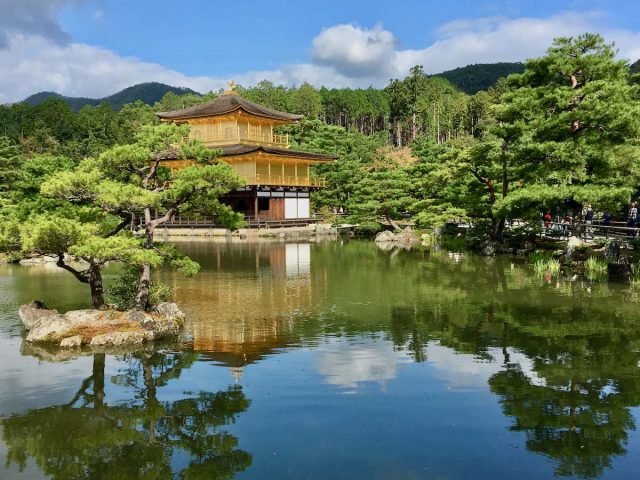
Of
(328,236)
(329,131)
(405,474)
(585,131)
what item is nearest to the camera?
(405,474)

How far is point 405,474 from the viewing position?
19.6 ft

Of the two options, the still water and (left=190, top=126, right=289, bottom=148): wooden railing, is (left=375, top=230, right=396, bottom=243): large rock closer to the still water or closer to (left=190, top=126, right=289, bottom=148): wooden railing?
(left=190, top=126, right=289, bottom=148): wooden railing

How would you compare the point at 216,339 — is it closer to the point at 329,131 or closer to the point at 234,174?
the point at 234,174

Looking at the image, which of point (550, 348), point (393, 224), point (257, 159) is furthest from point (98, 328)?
point (257, 159)

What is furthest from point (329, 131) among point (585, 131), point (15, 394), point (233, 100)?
point (15, 394)

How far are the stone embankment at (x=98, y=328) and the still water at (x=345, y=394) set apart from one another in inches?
19.8

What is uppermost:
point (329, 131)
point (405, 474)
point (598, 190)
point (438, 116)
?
point (438, 116)

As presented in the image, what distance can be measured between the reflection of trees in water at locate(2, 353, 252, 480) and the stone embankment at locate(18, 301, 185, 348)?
2049 mm

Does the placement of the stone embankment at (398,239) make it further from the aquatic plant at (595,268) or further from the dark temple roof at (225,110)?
the dark temple roof at (225,110)

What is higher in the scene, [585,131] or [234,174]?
[585,131]

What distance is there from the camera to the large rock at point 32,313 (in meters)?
11.8

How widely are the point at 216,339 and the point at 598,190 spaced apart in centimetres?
1456

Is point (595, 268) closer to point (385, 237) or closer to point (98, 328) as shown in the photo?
point (98, 328)

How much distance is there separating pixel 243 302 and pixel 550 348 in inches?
313
